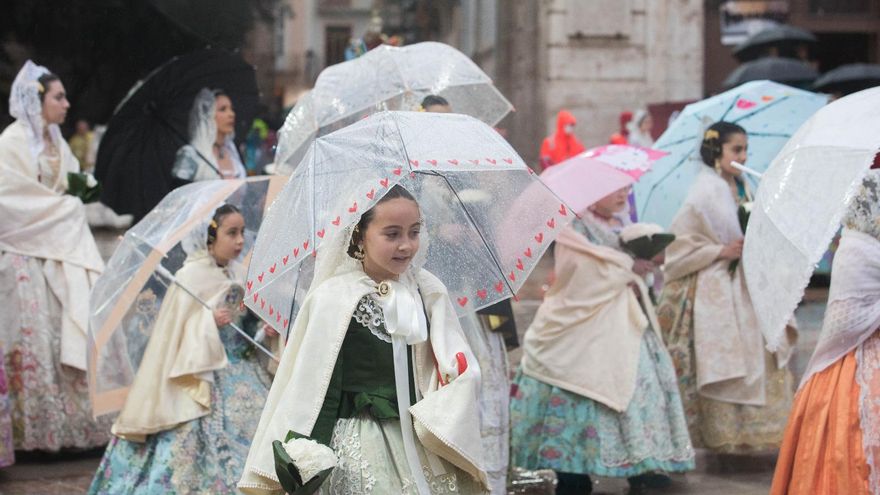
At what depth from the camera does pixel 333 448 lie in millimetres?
4145

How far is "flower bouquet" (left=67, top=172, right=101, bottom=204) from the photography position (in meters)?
7.90

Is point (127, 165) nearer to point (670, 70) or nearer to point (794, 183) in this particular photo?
point (794, 183)

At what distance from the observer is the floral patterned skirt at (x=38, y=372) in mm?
7543

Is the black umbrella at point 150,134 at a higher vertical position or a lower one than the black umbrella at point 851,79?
lower

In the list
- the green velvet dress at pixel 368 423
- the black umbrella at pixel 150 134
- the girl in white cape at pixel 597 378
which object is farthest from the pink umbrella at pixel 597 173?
the green velvet dress at pixel 368 423

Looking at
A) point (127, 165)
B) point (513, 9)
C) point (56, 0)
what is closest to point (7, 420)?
point (127, 165)

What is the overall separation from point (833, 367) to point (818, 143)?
0.82 metres

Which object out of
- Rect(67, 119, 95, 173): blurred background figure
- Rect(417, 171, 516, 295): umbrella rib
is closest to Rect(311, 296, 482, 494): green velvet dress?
Rect(417, 171, 516, 295): umbrella rib

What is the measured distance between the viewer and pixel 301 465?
3879 millimetres

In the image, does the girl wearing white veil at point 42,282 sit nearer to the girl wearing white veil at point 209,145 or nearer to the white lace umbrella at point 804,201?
the girl wearing white veil at point 209,145

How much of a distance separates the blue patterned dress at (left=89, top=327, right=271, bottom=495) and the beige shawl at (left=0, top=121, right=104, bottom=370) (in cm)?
161

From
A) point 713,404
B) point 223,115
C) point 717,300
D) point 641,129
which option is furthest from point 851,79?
point 223,115

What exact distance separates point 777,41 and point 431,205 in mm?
11478

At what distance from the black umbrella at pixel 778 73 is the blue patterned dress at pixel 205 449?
8.66 meters
